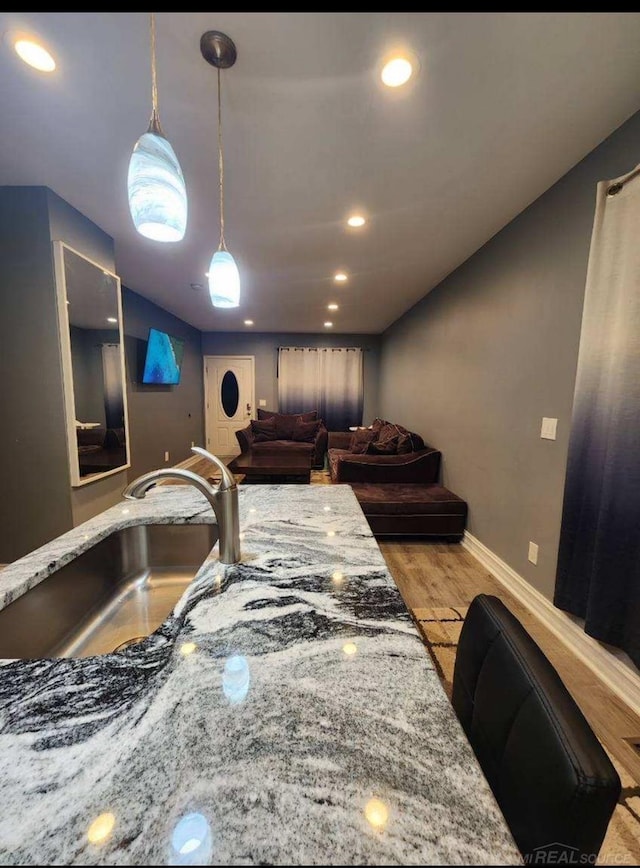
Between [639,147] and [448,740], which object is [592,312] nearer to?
[639,147]

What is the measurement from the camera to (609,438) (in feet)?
5.00

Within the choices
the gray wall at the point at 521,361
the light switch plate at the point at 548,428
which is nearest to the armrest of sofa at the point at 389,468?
the gray wall at the point at 521,361

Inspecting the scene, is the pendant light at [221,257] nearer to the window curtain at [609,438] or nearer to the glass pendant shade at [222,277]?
the glass pendant shade at [222,277]

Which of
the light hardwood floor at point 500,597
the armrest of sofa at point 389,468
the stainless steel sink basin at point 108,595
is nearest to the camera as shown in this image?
the stainless steel sink basin at point 108,595

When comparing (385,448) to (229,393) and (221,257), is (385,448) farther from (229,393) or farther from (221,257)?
(229,393)

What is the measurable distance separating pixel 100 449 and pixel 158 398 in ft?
7.97

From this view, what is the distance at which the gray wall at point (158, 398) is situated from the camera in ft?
13.7

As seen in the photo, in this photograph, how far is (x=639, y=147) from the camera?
58.0 inches

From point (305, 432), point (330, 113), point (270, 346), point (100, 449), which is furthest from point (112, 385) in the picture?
point (270, 346)

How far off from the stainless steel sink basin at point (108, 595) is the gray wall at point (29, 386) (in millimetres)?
1505

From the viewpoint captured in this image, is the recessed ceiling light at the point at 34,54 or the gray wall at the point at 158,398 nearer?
the recessed ceiling light at the point at 34,54

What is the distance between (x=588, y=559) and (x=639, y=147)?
1.89 meters

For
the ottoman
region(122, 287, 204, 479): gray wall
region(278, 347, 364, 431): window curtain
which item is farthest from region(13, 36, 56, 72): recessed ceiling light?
region(278, 347, 364, 431): window curtain

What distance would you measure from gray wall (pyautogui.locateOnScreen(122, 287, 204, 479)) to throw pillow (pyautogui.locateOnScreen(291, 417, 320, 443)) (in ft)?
6.23
